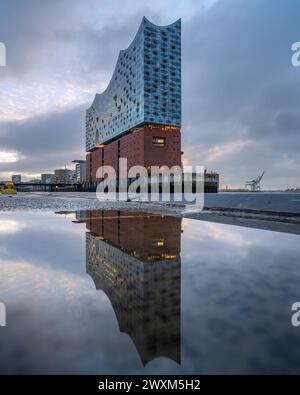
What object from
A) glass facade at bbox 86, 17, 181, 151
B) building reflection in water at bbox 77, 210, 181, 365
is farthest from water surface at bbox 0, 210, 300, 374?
glass facade at bbox 86, 17, 181, 151

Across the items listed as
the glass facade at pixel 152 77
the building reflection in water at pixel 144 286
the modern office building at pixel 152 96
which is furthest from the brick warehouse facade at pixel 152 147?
the building reflection in water at pixel 144 286

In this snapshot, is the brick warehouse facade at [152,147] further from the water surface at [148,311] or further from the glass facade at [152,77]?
the water surface at [148,311]

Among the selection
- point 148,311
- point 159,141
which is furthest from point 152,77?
point 148,311

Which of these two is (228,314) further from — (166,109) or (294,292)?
(166,109)

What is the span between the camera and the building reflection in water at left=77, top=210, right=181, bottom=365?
2.85 metres

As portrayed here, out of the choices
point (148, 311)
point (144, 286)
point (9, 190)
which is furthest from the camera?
point (9, 190)

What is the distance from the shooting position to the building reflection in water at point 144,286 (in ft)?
9.36

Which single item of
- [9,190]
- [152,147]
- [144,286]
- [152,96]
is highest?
[152,96]

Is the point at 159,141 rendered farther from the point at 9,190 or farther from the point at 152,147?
the point at 9,190

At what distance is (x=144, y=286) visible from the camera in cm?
444

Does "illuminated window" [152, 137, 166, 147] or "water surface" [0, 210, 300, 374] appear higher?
"illuminated window" [152, 137, 166, 147]

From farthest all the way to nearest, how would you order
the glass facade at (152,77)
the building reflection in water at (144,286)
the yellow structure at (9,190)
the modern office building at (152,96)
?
1. the modern office building at (152,96)
2. the glass facade at (152,77)
3. the yellow structure at (9,190)
4. the building reflection in water at (144,286)

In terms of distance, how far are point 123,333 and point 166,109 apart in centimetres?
11078

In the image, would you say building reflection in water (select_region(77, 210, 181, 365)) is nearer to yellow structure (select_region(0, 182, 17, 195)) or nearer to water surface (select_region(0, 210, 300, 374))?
water surface (select_region(0, 210, 300, 374))
